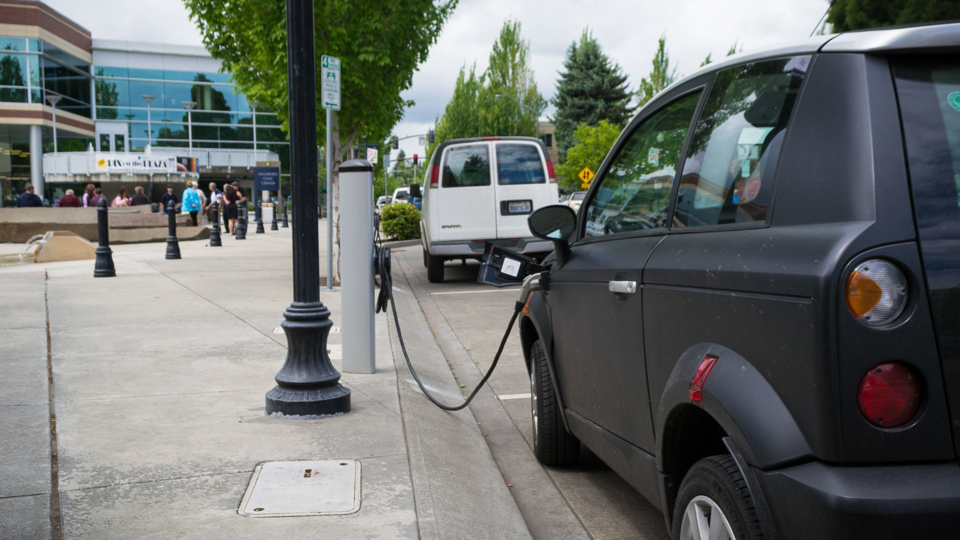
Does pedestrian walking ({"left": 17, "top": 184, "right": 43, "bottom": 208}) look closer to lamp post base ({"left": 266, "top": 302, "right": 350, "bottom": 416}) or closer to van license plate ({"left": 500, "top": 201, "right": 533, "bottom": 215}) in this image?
van license plate ({"left": 500, "top": 201, "right": 533, "bottom": 215})

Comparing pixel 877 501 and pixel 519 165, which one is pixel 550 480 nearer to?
pixel 877 501

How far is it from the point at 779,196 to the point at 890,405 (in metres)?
0.62

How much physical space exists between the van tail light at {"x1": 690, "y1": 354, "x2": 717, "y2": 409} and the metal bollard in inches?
143

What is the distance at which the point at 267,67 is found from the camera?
1201 centimetres

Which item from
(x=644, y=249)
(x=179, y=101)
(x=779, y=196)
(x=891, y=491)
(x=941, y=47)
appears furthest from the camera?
(x=179, y=101)

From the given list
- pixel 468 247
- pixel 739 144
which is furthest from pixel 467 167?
pixel 739 144

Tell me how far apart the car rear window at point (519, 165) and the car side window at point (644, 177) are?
31.0 ft

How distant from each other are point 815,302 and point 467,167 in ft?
38.1

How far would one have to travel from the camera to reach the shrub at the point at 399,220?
23.8 metres

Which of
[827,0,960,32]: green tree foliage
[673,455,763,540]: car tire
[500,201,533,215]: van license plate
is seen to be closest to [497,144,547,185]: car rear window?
[500,201,533,215]: van license plate

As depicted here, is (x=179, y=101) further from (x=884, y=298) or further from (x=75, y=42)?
(x=884, y=298)

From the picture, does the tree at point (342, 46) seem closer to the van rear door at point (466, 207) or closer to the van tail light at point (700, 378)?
the van rear door at point (466, 207)

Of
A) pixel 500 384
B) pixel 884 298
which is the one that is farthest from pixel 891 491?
pixel 500 384

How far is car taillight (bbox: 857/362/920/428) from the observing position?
1.90m
